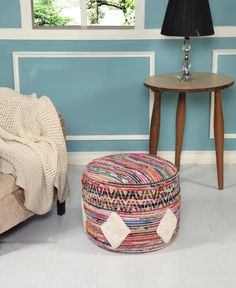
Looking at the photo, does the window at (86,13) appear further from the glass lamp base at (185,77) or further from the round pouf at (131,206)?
the round pouf at (131,206)

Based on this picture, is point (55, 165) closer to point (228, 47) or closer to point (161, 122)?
→ point (161, 122)

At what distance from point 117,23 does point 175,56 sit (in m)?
0.47

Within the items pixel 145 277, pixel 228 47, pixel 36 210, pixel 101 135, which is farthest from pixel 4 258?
pixel 228 47

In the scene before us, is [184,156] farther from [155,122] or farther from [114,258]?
[114,258]

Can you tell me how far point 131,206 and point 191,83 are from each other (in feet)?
3.28

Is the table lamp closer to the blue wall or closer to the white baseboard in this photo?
the blue wall

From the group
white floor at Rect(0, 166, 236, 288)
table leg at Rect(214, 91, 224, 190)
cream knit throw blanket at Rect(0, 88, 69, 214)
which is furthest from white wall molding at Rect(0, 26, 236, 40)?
white floor at Rect(0, 166, 236, 288)

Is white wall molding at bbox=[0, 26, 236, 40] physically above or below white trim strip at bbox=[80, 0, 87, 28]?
below

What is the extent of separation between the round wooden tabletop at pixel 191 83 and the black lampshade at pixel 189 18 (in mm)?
281

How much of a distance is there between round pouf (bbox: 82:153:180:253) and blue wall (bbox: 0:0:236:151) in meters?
1.08

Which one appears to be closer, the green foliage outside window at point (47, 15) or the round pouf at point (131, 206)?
the round pouf at point (131, 206)

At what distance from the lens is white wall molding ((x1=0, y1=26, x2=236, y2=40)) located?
3387 mm

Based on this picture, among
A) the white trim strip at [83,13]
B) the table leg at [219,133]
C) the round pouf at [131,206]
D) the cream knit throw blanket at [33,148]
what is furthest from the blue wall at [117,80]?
the round pouf at [131,206]

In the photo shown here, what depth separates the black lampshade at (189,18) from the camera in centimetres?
295
